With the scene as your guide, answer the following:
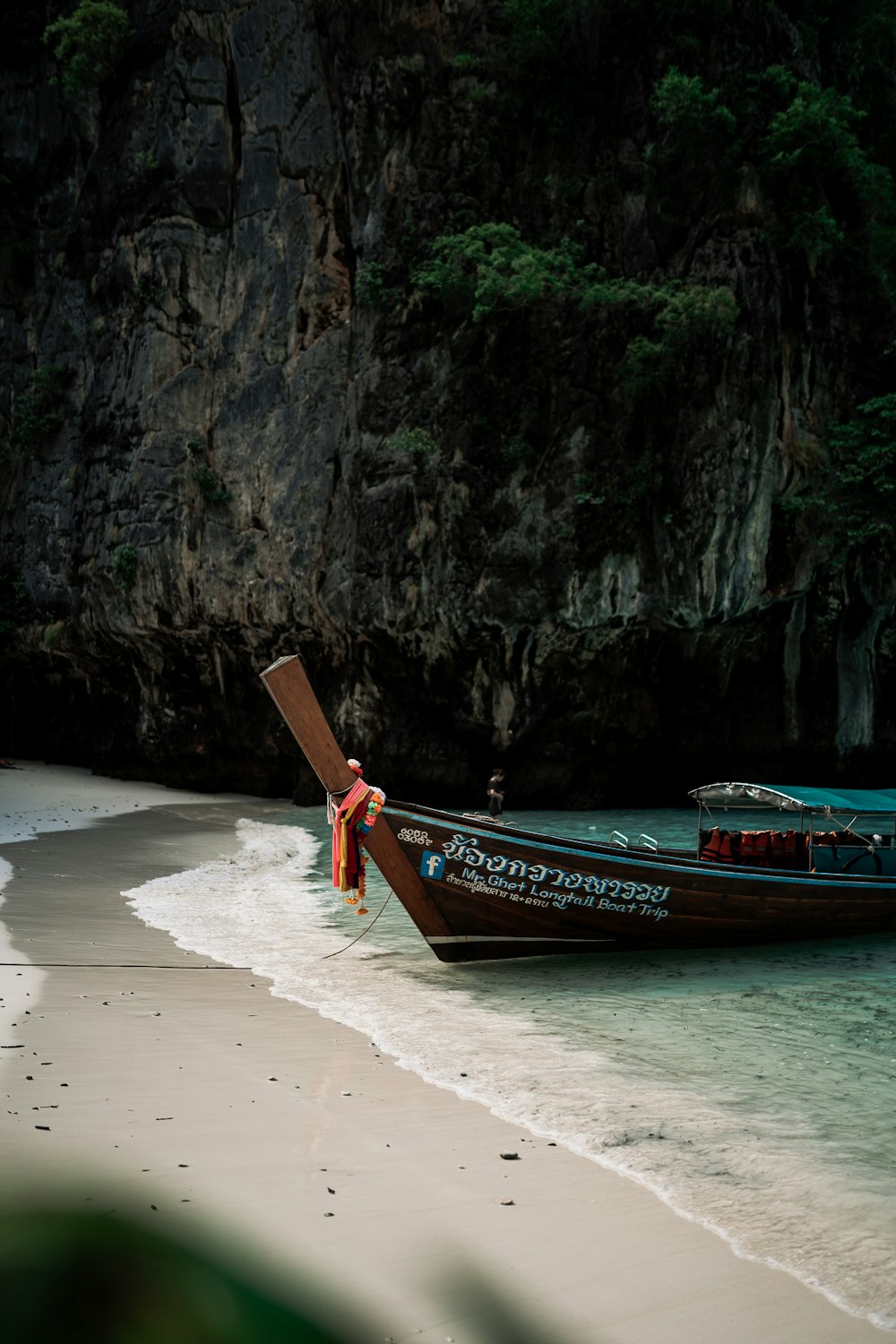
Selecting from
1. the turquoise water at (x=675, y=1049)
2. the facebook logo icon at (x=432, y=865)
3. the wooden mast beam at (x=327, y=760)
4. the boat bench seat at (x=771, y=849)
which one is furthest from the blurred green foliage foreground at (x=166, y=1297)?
the boat bench seat at (x=771, y=849)

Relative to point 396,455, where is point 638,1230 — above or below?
below

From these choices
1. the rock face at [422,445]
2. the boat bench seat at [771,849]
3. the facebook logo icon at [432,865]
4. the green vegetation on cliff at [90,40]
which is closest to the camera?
the facebook logo icon at [432,865]

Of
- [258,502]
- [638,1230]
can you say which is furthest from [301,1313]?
[258,502]

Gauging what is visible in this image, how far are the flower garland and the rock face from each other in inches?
523

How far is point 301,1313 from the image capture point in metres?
3.12

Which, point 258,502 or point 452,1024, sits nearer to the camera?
point 452,1024

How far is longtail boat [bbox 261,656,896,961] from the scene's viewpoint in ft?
26.0

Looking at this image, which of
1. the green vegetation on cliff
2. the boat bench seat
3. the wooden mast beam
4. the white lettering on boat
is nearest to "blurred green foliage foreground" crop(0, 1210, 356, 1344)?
the wooden mast beam

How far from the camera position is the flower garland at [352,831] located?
7844 millimetres

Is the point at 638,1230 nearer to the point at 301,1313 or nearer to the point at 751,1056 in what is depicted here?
the point at 301,1313

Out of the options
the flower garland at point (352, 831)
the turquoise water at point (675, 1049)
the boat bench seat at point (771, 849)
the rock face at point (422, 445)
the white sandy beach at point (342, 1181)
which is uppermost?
the rock face at point (422, 445)

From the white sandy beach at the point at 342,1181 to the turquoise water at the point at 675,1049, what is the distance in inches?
10.6

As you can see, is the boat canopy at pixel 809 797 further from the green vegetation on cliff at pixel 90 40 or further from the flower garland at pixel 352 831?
the green vegetation on cliff at pixel 90 40

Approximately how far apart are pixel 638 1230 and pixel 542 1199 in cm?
41
